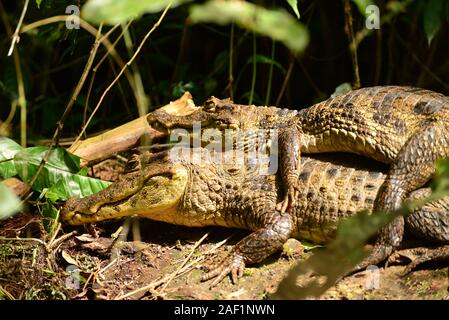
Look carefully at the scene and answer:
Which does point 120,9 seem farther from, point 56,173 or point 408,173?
point 56,173

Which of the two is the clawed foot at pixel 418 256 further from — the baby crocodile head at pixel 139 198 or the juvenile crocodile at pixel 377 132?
the baby crocodile head at pixel 139 198

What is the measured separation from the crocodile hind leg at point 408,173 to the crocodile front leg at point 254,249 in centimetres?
56

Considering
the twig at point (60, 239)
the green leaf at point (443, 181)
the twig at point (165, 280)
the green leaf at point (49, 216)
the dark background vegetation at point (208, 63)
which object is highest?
the dark background vegetation at point (208, 63)

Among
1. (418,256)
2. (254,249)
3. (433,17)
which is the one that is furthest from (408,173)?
(433,17)

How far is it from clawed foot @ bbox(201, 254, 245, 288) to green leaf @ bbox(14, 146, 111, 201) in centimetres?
123

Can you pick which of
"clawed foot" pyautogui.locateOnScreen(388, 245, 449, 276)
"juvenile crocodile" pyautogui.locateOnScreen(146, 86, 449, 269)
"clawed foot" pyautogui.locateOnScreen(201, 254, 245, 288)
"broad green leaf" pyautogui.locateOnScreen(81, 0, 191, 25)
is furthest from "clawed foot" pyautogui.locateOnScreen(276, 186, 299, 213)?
"broad green leaf" pyautogui.locateOnScreen(81, 0, 191, 25)

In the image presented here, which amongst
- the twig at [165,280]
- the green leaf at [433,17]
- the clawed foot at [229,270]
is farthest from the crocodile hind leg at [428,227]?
the green leaf at [433,17]

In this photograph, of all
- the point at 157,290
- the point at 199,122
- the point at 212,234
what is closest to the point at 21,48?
the point at 199,122

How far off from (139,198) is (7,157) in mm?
1020

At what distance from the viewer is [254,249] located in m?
3.69

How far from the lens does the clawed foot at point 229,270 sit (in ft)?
11.8

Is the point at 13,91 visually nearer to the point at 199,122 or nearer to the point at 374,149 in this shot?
the point at 199,122

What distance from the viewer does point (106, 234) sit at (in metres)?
4.26

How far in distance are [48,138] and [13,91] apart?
606 mm
